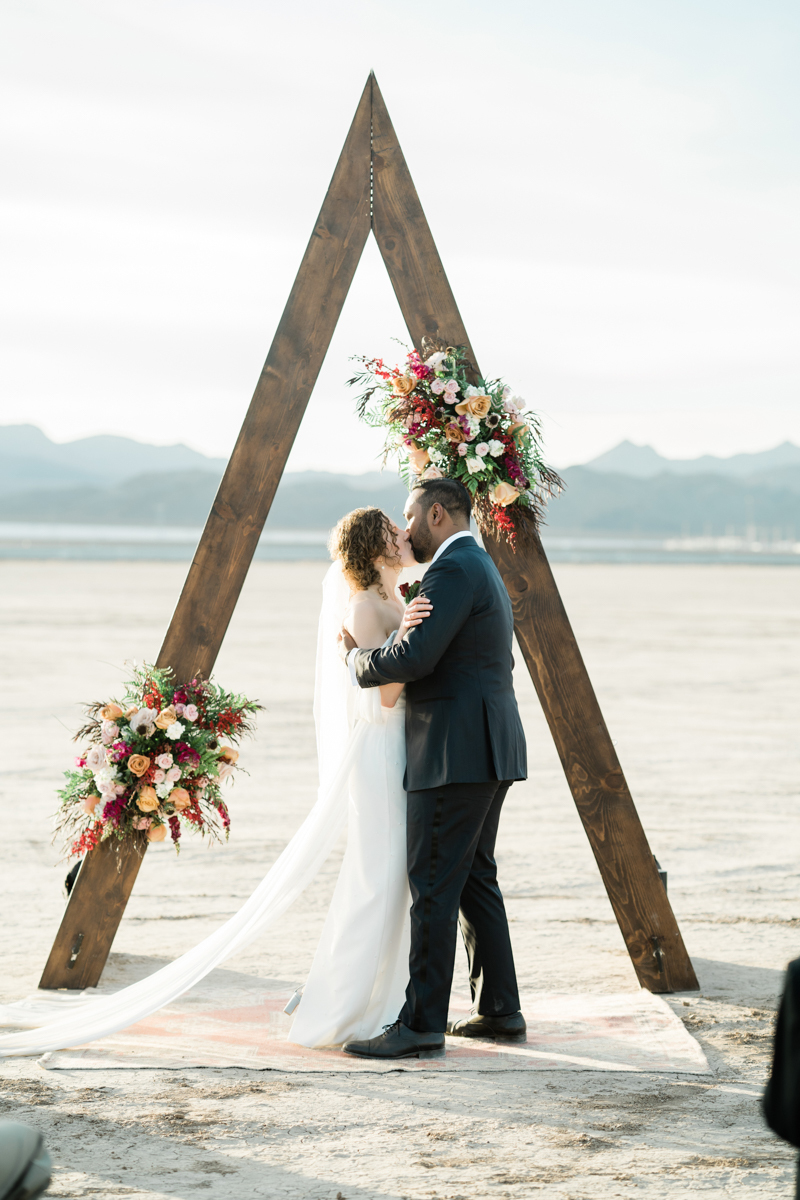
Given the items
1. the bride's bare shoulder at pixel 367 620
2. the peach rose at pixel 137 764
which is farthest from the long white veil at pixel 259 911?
the peach rose at pixel 137 764

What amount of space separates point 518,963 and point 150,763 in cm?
220

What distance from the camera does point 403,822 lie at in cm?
477

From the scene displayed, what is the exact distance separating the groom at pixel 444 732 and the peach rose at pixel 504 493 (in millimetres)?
477

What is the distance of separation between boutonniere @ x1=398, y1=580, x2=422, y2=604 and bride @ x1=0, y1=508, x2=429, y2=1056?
0.17 m

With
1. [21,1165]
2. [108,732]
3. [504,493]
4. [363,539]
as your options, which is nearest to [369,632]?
[363,539]

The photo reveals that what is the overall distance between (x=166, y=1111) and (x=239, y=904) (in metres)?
2.89

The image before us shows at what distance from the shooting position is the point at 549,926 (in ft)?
21.4

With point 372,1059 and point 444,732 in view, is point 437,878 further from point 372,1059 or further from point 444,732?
point 372,1059

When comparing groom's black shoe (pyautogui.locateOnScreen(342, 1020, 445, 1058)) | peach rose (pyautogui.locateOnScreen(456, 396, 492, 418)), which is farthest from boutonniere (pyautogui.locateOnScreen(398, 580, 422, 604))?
groom's black shoe (pyautogui.locateOnScreen(342, 1020, 445, 1058))

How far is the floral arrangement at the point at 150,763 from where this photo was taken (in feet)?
16.7

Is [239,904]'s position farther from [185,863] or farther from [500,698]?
[500,698]

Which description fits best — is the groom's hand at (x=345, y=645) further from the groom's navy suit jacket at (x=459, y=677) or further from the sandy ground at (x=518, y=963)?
the sandy ground at (x=518, y=963)

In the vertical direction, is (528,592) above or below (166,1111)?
above

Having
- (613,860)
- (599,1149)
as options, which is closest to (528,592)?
(613,860)
